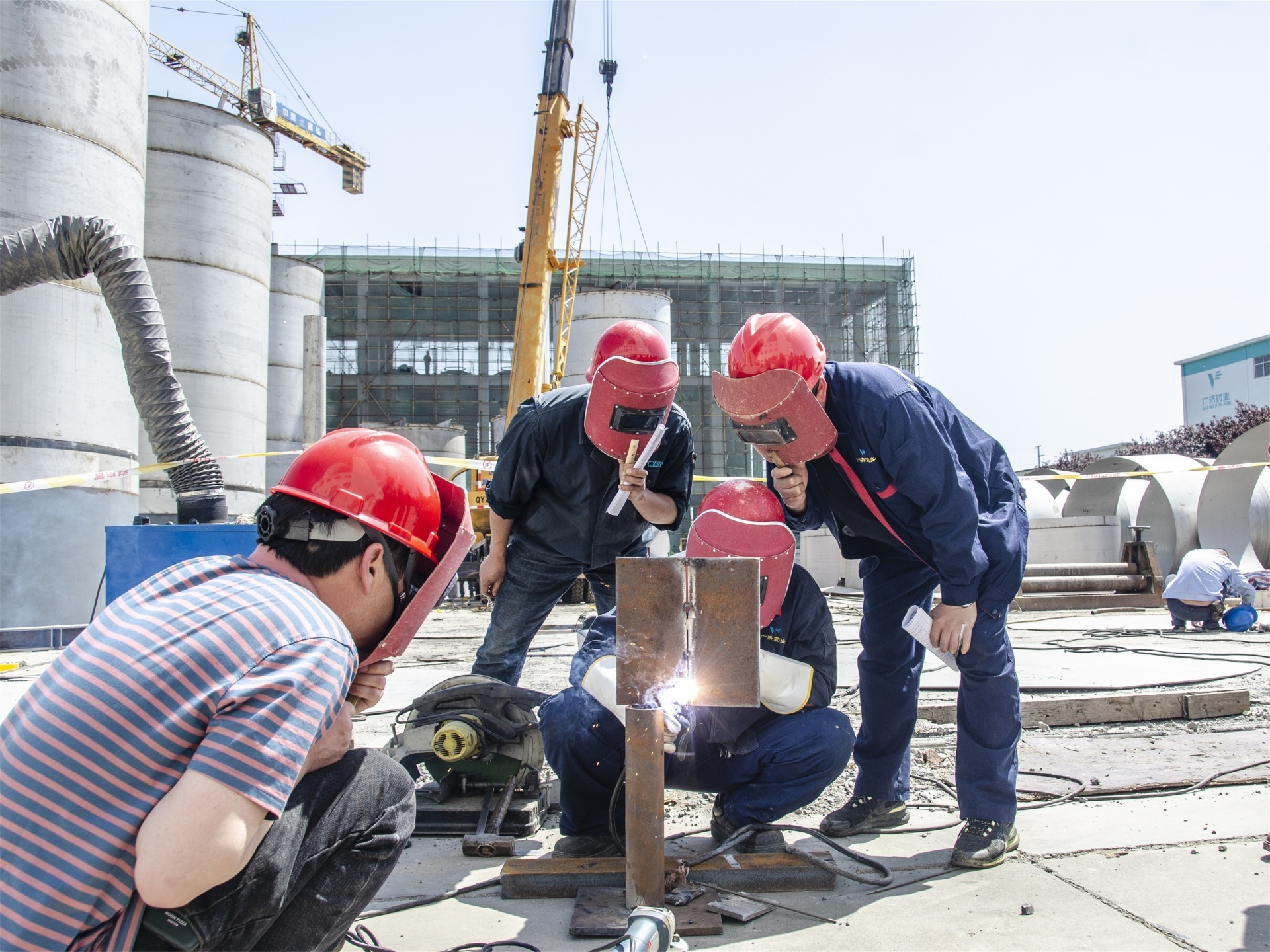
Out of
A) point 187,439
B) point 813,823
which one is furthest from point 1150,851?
point 187,439

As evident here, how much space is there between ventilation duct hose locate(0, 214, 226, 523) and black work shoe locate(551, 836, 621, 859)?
4296 millimetres

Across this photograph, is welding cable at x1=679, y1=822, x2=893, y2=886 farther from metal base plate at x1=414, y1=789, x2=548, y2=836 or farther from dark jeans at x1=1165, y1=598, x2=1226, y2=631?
dark jeans at x1=1165, y1=598, x2=1226, y2=631

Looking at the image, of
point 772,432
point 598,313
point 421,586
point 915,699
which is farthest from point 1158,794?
point 598,313

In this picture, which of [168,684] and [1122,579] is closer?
[168,684]

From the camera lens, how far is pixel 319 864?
147 centimetres

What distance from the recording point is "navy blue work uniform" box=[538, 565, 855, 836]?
252 centimetres

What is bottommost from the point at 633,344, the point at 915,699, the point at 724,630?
the point at 915,699

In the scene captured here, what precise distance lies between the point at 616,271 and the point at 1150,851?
1295 inches

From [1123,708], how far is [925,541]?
2.37m

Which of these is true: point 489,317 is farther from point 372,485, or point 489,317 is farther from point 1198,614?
point 372,485

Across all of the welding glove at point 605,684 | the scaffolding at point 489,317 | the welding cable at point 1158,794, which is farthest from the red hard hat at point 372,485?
the scaffolding at point 489,317

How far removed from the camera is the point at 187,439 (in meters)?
6.08

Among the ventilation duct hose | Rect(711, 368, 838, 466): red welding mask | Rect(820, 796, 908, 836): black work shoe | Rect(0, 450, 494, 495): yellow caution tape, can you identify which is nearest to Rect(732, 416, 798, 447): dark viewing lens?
Rect(711, 368, 838, 466): red welding mask

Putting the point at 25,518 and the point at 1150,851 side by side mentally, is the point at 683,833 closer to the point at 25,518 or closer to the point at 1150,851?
the point at 1150,851
